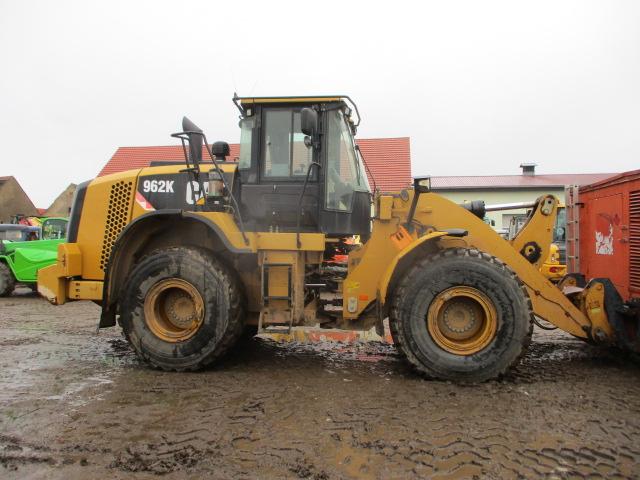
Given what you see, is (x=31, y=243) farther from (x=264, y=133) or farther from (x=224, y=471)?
(x=224, y=471)

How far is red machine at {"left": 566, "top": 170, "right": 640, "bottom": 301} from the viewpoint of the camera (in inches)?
184

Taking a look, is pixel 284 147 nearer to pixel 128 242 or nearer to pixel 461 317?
pixel 128 242

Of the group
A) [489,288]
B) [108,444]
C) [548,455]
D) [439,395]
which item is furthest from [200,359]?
[548,455]

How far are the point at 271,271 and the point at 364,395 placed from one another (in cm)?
148

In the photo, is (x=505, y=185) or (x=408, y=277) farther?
(x=505, y=185)

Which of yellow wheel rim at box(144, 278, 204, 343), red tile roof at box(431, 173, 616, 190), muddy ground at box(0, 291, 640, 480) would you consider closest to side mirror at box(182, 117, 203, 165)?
yellow wheel rim at box(144, 278, 204, 343)

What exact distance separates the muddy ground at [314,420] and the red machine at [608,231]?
887 millimetres

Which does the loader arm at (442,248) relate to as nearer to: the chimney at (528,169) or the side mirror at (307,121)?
the side mirror at (307,121)

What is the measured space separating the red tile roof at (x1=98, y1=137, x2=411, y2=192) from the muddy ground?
17.2m

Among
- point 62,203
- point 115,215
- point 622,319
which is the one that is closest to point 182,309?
point 115,215

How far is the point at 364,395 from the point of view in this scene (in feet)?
12.6

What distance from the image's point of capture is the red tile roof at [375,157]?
21.8 m

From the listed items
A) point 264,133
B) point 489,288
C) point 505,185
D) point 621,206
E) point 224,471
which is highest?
point 505,185

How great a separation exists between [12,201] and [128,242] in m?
46.4
